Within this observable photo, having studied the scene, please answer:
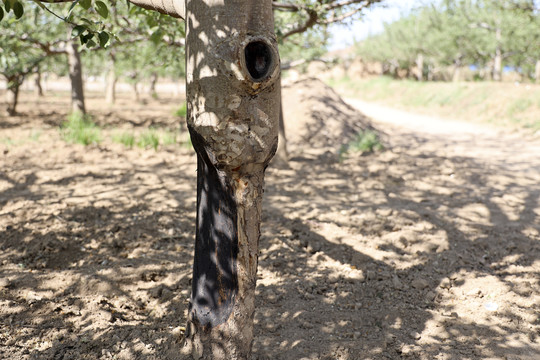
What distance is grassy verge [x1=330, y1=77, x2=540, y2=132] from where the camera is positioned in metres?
12.9

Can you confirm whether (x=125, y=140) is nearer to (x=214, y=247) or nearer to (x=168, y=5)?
(x=168, y=5)

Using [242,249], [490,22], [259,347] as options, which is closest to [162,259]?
[259,347]

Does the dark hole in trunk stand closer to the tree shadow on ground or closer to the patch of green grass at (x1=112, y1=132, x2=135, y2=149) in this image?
the tree shadow on ground

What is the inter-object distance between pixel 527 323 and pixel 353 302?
3.65 ft

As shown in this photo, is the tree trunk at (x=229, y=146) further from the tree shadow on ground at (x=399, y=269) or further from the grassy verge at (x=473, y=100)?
the grassy verge at (x=473, y=100)

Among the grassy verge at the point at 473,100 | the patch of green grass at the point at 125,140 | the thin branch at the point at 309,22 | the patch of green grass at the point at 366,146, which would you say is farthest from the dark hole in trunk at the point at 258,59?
the grassy verge at the point at 473,100

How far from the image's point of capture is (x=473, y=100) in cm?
1558

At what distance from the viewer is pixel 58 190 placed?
5191 millimetres

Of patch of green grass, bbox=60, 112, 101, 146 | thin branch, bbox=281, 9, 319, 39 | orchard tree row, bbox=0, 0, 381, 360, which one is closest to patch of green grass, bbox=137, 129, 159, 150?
patch of green grass, bbox=60, 112, 101, 146

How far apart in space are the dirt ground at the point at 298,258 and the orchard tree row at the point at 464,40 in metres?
10.4

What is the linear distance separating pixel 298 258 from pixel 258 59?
2216 millimetres

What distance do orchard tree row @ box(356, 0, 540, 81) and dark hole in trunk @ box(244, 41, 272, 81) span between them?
13.5 meters

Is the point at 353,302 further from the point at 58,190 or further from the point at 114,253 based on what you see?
the point at 58,190

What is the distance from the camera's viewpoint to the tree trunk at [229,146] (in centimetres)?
187
